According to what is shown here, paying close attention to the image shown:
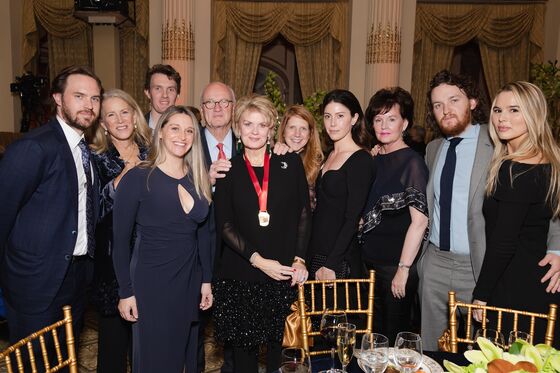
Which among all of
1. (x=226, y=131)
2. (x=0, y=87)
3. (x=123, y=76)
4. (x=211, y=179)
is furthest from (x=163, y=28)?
(x=211, y=179)

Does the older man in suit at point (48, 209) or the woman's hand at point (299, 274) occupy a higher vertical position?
the older man in suit at point (48, 209)

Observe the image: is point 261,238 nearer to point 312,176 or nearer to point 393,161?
point 312,176

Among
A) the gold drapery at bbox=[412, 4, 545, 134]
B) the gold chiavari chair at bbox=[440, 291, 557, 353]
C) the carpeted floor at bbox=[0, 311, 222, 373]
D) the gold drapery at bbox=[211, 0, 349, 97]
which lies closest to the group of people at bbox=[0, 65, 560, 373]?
the gold chiavari chair at bbox=[440, 291, 557, 353]

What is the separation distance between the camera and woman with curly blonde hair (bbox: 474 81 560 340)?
2.06 metres

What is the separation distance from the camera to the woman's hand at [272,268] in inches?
92.5

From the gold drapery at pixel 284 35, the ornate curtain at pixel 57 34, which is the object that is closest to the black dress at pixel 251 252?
the gold drapery at pixel 284 35

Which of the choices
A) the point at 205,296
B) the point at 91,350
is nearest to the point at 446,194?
the point at 205,296

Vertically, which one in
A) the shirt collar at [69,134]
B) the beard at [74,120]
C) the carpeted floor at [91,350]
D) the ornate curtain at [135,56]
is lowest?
the carpeted floor at [91,350]

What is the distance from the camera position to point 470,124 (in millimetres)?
2496

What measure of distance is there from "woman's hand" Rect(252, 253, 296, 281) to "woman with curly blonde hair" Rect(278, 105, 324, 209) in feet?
1.86

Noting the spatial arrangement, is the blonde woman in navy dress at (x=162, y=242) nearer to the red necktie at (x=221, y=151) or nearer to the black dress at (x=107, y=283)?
the black dress at (x=107, y=283)

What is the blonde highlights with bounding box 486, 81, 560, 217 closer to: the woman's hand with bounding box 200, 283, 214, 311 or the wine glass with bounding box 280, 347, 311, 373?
the wine glass with bounding box 280, 347, 311, 373

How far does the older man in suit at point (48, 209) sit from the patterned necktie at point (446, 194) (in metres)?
1.79

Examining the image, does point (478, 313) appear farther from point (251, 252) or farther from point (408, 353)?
point (251, 252)
